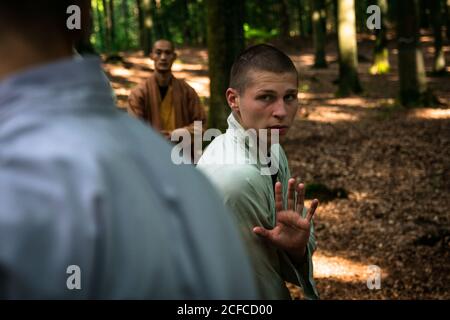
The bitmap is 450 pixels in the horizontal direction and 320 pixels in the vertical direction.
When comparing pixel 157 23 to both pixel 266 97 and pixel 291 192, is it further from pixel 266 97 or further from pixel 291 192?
pixel 291 192

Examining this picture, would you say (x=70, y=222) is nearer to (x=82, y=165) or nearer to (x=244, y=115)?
(x=82, y=165)

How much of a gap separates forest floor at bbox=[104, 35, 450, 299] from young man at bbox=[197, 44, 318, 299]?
3542mm

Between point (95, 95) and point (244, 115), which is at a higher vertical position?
point (95, 95)

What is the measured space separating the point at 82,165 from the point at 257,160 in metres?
2.05

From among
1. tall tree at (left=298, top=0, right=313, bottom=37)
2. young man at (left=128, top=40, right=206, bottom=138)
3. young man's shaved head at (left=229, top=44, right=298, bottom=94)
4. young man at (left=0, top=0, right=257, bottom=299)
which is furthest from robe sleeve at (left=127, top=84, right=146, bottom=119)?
tall tree at (left=298, top=0, right=313, bottom=37)

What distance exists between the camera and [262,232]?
2578 millimetres

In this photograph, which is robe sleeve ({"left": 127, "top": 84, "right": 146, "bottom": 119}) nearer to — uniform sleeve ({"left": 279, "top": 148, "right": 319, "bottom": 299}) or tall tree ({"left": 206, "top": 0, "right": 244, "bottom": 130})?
tall tree ({"left": 206, "top": 0, "right": 244, "bottom": 130})

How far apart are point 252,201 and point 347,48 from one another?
46.8 ft

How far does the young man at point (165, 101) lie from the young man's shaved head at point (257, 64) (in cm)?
360

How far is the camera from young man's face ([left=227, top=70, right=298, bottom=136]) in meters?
3.06

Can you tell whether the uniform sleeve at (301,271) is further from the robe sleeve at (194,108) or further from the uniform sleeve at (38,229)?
the robe sleeve at (194,108)

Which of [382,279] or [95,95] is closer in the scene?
[95,95]

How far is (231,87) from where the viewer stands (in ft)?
10.8
